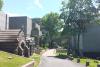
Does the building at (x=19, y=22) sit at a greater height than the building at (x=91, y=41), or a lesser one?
greater

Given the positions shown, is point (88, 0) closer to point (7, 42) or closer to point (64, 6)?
point (64, 6)

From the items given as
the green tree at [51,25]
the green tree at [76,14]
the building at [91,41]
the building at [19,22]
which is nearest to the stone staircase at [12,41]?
the building at [91,41]

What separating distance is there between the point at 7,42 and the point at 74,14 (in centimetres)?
3804

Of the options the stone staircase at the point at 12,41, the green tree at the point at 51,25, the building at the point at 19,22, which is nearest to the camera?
the stone staircase at the point at 12,41

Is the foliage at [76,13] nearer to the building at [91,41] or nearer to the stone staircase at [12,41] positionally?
the building at [91,41]

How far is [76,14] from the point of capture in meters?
88.2

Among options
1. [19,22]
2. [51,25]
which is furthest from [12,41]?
[51,25]

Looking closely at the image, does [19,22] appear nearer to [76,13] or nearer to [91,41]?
[76,13]

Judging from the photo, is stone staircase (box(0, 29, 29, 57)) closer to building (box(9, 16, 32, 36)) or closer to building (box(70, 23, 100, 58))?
building (box(70, 23, 100, 58))

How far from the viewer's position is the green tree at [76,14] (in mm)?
87500

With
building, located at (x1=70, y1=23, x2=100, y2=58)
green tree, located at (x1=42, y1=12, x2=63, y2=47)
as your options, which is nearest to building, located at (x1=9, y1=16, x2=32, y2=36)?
building, located at (x1=70, y1=23, x2=100, y2=58)

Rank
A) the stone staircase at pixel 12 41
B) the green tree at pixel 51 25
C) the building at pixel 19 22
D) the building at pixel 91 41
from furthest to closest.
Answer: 1. the green tree at pixel 51 25
2. the building at pixel 19 22
3. the building at pixel 91 41
4. the stone staircase at pixel 12 41

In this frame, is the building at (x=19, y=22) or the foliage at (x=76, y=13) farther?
the building at (x=19, y=22)

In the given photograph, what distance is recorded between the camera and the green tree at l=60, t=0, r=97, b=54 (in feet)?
287
